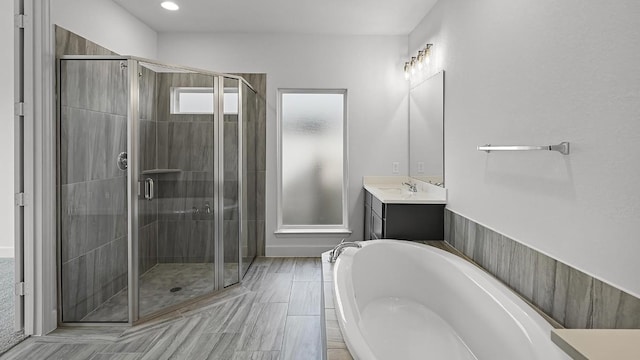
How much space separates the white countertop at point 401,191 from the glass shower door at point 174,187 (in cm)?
150

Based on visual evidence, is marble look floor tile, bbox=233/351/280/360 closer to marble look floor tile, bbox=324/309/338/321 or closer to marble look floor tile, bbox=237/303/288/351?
marble look floor tile, bbox=237/303/288/351

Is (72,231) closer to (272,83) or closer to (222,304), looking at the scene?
(222,304)

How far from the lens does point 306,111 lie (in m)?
4.34

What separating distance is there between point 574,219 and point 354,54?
10.5ft

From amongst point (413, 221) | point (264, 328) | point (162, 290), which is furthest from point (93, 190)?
point (413, 221)

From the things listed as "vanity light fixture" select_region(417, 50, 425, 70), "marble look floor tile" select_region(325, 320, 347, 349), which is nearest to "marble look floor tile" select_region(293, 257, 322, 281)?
"marble look floor tile" select_region(325, 320, 347, 349)

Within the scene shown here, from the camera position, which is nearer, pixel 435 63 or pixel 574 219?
pixel 574 219

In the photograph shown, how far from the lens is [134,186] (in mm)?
2645

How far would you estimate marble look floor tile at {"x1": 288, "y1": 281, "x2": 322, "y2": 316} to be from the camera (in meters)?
2.90

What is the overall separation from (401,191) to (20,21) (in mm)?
3222

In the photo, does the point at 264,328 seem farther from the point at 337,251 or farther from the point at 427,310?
the point at 427,310

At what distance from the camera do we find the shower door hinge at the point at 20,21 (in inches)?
93.8

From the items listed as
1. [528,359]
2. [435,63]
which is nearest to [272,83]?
[435,63]

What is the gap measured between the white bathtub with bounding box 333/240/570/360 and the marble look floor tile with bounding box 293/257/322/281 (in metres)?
1.24
